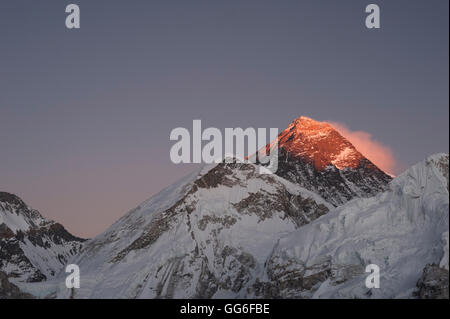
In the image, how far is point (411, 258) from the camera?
198750 mm
